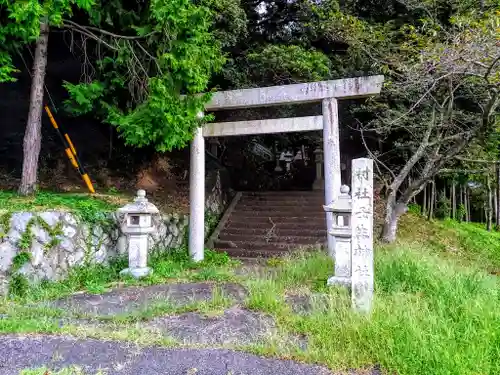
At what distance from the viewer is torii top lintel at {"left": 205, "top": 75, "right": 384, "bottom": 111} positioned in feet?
22.4

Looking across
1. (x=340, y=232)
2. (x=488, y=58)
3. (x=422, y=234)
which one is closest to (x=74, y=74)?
(x=340, y=232)

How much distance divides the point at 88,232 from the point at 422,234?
28.4 feet

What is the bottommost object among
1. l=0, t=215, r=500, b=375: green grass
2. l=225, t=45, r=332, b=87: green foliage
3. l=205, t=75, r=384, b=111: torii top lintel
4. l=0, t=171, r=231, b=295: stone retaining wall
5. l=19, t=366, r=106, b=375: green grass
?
l=19, t=366, r=106, b=375: green grass

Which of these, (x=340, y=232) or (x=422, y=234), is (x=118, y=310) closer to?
(x=340, y=232)

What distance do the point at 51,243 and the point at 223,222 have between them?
17.4 feet

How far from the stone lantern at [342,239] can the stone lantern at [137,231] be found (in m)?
3.01

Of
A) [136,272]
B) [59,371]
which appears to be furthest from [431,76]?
[59,371]

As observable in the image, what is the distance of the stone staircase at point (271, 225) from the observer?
9.16m

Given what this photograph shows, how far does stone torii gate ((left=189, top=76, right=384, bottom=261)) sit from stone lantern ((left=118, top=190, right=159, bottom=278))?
1496 millimetres

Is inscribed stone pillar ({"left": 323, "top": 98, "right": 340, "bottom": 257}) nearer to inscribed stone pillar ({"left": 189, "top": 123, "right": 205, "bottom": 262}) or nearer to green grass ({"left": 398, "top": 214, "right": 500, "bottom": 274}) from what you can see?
inscribed stone pillar ({"left": 189, "top": 123, "right": 205, "bottom": 262})

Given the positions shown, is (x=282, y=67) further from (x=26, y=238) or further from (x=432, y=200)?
(x=432, y=200)

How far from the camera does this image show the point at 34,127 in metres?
6.77

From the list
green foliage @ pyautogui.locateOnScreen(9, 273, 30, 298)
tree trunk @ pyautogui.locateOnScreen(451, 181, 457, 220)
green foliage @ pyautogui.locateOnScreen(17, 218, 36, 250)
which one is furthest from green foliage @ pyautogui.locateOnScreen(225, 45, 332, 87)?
tree trunk @ pyautogui.locateOnScreen(451, 181, 457, 220)

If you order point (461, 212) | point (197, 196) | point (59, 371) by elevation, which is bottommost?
point (59, 371)
